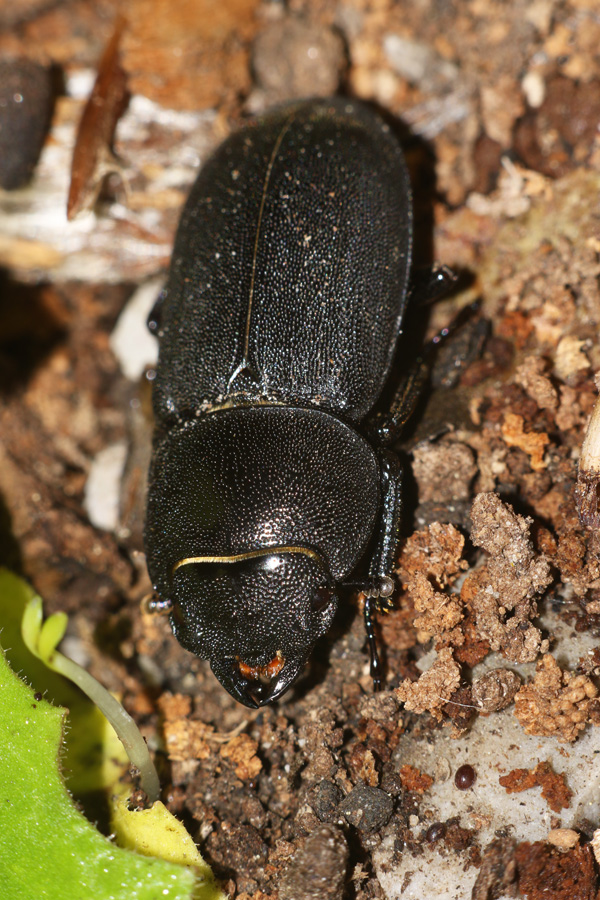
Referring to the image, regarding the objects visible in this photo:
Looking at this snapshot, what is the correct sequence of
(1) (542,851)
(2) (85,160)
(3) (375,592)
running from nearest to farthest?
(1) (542,851) < (3) (375,592) < (2) (85,160)

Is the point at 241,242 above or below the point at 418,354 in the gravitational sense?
above

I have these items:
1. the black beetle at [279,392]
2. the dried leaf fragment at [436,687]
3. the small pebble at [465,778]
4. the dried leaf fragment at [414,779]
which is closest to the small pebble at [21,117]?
the black beetle at [279,392]

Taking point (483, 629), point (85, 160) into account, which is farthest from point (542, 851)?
point (85, 160)

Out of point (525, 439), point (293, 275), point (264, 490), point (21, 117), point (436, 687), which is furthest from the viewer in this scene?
point (21, 117)

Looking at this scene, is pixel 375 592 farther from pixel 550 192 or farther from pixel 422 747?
pixel 550 192

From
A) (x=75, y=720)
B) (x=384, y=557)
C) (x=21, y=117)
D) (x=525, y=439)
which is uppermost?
(x=21, y=117)

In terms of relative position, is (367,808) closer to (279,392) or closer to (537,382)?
(279,392)

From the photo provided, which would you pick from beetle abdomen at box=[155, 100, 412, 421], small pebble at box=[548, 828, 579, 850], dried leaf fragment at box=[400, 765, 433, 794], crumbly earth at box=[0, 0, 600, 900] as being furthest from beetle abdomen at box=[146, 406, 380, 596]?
small pebble at box=[548, 828, 579, 850]

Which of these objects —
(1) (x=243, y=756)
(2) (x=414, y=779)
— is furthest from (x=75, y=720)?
(2) (x=414, y=779)
